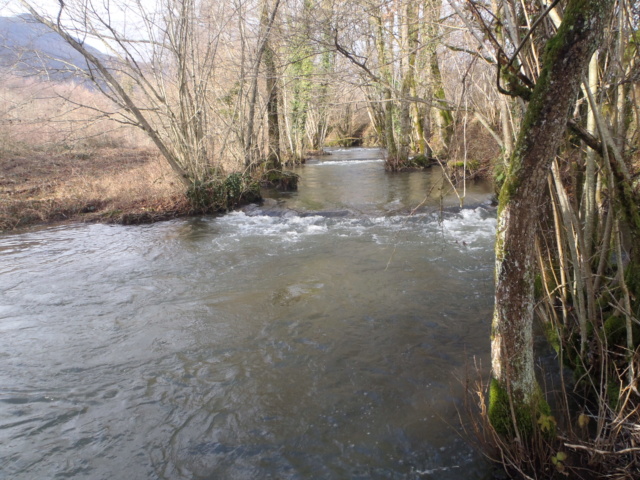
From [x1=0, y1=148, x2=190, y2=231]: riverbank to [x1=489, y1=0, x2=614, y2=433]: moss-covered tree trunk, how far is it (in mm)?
11269

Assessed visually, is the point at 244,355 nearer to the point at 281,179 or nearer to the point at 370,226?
the point at 370,226

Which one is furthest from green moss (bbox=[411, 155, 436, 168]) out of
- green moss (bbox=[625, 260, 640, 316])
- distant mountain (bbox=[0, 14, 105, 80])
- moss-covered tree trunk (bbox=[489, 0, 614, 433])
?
moss-covered tree trunk (bbox=[489, 0, 614, 433])

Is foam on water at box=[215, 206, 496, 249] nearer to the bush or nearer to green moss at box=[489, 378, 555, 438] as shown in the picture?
the bush

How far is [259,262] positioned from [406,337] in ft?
13.0

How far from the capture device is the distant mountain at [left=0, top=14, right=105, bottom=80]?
944 centimetres

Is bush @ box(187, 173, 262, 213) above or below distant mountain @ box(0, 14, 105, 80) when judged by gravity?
below

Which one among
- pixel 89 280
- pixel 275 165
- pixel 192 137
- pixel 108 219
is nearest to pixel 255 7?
pixel 192 137

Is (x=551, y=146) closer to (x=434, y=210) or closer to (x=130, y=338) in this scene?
(x=130, y=338)

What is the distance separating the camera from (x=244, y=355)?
4883 millimetres

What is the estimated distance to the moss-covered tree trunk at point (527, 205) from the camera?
2221 millimetres

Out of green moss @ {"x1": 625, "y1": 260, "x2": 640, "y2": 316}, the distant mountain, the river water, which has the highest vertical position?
the distant mountain

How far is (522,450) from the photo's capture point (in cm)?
276

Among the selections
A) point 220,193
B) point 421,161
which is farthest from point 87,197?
point 421,161

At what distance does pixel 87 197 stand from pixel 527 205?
14.5 metres
